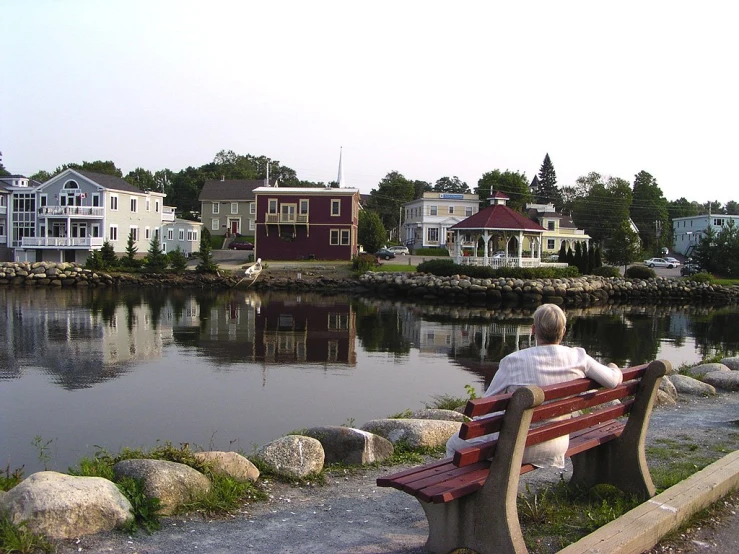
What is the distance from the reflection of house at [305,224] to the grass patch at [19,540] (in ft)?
189

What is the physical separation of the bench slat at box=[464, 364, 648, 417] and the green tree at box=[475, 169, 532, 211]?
88.0m

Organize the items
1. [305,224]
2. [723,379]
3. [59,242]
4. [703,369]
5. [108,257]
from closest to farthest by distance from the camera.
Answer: [723,379] → [703,369] → [108,257] → [59,242] → [305,224]

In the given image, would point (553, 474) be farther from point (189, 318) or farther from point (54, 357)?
point (189, 318)

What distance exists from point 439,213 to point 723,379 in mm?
71924

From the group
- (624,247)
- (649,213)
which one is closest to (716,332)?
(624,247)

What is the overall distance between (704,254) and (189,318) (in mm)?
48636

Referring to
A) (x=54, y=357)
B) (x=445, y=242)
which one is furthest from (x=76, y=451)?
(x=445, y=242)

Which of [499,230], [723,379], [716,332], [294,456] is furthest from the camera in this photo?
[499,230]

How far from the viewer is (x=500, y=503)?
4.46m

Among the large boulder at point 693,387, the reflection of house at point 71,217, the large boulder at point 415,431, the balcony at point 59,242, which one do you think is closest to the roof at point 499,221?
the balcony at point 59,242

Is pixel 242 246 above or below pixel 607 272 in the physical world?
above

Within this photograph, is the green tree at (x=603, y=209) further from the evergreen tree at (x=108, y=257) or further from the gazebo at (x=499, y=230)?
the evergreen tree at (x=108, y=257)

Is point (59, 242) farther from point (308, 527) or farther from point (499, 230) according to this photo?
point (308, 527)

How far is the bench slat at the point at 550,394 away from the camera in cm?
425
